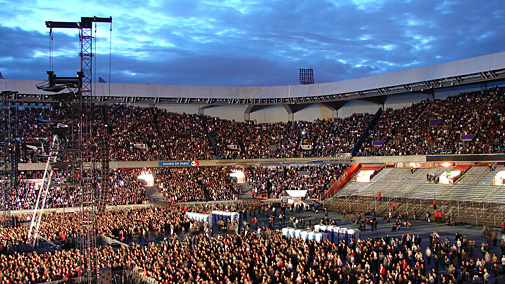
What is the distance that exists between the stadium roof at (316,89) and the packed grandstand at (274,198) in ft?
8.90

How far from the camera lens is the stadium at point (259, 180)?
20.8 meters

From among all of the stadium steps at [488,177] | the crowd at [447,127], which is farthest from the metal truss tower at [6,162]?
the stadium steps at [488,177]

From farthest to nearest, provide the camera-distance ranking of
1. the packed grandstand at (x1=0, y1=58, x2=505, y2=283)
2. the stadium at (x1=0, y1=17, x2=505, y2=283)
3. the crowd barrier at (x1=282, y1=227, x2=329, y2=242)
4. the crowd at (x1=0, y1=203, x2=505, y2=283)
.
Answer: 1. the crowd barrier at (x1=282, y1=227, x2=329, y2=242)
2. the stadium at (x1=0, y1=17, x2=505, y2=283)
3. the packed grandstand at (x1=0, y1=58, x2=505, y2=283)
4. the crowd at (x1=0, y1=203, x2=505, y2=283)

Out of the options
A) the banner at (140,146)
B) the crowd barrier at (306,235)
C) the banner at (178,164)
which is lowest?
the crowd barrier at (306,235)

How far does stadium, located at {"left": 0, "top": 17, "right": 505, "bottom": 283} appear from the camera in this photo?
20.8 metres

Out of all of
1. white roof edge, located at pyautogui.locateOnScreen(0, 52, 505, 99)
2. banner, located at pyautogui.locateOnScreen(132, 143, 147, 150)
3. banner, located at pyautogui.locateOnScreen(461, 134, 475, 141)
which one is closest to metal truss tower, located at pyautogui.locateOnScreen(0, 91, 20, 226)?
white roof edge, located at pyautogui.locateOnScreen(0, 52, 505, 99)

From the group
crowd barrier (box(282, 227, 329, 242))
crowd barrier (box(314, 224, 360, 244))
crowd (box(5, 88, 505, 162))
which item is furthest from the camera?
crowd (box(5, 88, 505, 162))

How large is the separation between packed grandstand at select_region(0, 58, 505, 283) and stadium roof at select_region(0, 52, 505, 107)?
8.90ft

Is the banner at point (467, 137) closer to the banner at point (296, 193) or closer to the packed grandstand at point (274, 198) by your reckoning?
the packed grandstand at point (274, 198)

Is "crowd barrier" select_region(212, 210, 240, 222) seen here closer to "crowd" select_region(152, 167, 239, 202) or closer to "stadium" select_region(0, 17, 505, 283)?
"stadium" select_region(0, 17, 505, 283)

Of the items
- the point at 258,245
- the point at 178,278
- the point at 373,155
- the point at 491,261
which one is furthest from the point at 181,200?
the point at 491,261

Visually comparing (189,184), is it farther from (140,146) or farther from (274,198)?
(274,198)

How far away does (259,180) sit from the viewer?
2012 inches

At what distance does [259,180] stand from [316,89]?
1324 cm
